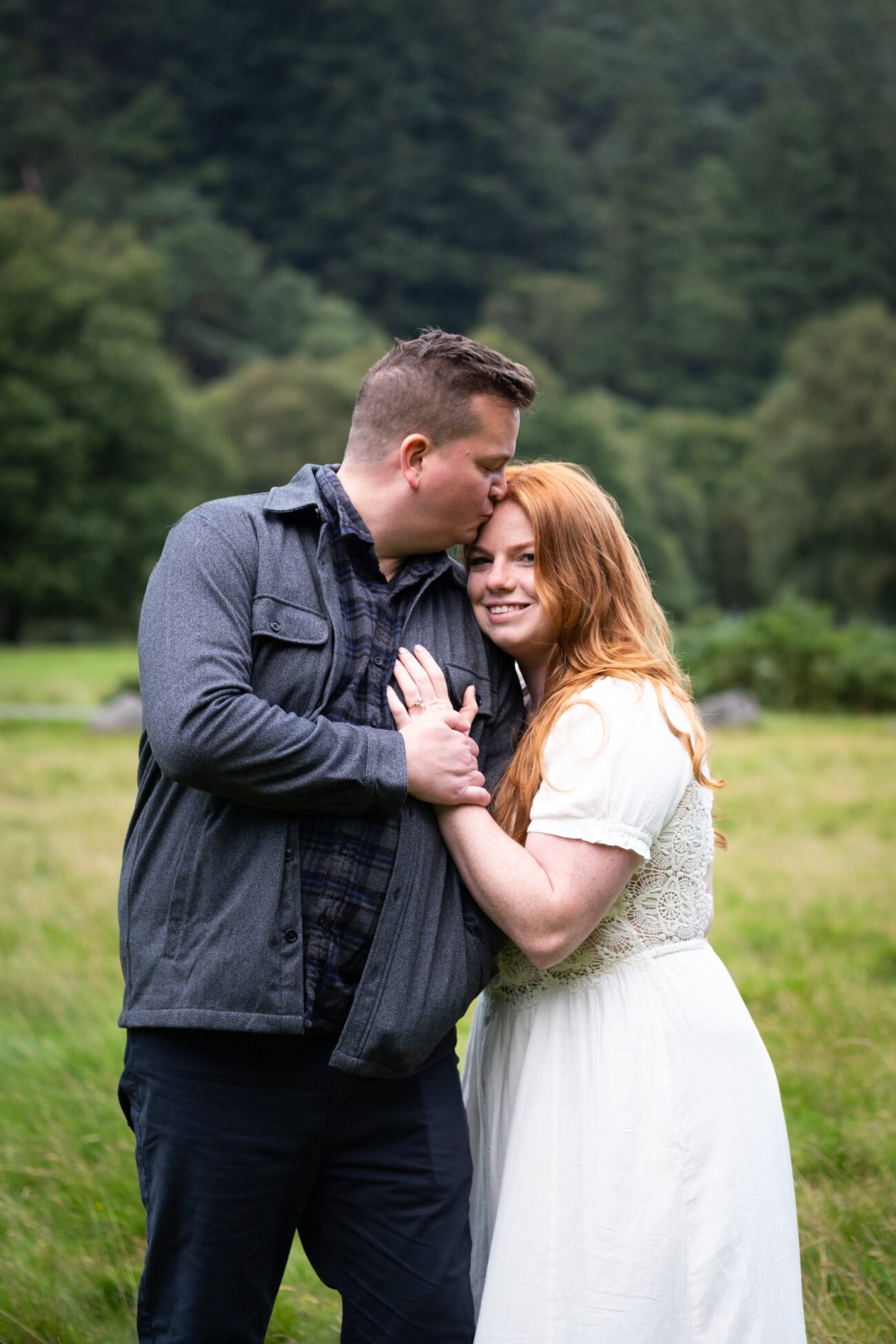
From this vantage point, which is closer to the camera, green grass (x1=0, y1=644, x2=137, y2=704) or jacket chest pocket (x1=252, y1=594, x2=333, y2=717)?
jacket chest pocket (x1=252, y1=594, x2=333, y2=717)

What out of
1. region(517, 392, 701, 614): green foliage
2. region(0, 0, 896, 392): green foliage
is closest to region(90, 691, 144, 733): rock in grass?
region(517, 392, 701, 614): green foliage

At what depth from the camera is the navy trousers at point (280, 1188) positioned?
271 cm

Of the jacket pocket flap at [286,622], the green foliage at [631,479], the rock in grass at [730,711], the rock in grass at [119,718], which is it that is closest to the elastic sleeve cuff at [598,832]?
the jacket pocket flap at [286,622]

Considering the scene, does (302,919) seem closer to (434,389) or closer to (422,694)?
(422,694)

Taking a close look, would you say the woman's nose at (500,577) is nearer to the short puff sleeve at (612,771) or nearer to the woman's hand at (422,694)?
the woman's hand at (422,694)

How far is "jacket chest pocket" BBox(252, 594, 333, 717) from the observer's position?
2744 mm

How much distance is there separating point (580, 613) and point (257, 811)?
0.84 metres

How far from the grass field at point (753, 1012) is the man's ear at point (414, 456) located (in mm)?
2442

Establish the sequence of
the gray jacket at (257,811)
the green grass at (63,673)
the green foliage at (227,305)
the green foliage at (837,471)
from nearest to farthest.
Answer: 1. the gray jacket at (257,811)
2. the green grass at (63,673)
3. the green foliage at (837,471)
4. the green foliage at (227,305)

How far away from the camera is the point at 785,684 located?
66.1 feet

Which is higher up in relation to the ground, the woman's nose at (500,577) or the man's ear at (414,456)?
the man's ear at (414,456)

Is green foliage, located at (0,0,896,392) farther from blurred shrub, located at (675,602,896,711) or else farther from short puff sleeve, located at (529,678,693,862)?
short puff sleeve, located at (529,678,693,862)

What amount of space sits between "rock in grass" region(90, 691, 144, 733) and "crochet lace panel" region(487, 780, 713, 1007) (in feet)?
49.0

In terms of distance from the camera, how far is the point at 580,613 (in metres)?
2.95
